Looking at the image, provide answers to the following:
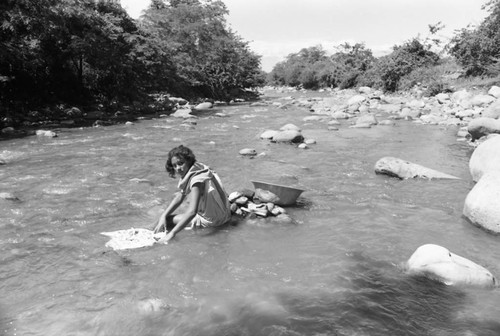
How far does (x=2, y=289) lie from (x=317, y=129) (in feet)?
43.7

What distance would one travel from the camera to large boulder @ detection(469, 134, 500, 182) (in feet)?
24.4

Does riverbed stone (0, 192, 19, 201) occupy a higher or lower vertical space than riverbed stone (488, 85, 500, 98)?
lower

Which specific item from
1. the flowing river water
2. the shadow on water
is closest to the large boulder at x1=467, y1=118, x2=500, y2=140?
the flowing river water

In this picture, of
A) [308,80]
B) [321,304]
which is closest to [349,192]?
[321,304]

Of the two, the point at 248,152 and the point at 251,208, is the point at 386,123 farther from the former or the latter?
the point at 251,208

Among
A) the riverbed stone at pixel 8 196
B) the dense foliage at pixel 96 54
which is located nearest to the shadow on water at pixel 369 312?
the riverbed stone at pixel 8 196

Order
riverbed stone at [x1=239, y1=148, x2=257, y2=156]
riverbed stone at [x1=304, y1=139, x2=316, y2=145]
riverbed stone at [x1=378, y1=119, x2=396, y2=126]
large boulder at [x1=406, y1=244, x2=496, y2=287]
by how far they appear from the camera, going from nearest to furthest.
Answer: large boulder at [x1=406, y1=244, x2=496, y2=287]
riverbed stone at [x1=239, y1=148, x2=257, y2=156]
riverbed stone at [x1=304, y1=139, x2=316, y2=145]
riverbed stone at [x1=378, y1=119, x2=396, y2=126]

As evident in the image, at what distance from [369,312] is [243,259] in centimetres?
169

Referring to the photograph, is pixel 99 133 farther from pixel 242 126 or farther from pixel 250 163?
pixel 250 163

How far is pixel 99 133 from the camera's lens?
48.4 feet

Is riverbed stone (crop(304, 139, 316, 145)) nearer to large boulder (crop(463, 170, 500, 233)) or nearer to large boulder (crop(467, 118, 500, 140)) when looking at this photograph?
large boulder (crop(467, 118, 500, 140))

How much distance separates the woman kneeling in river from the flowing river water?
0.80 ft

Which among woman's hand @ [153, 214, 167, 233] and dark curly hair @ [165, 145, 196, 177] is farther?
woman's hand @ [153, 214, 167, 233]

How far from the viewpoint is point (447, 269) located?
4.23 metres
